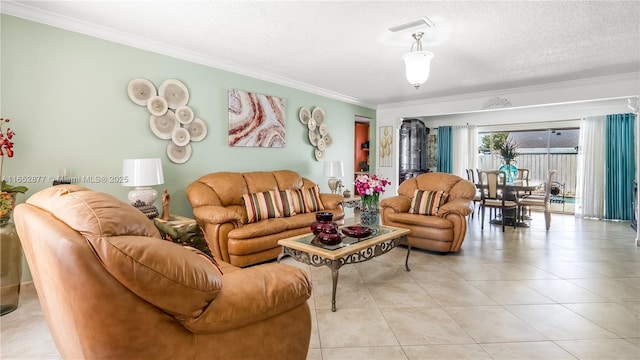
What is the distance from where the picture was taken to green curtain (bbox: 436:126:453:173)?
849cm

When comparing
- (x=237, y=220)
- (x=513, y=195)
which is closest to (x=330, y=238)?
(x=237, y=220)

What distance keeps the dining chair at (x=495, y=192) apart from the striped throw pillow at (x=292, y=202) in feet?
11.0

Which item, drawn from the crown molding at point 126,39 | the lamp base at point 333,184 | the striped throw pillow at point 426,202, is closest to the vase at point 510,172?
the striped throw pillow at point 426,202

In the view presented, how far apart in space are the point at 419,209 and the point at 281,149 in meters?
2.28

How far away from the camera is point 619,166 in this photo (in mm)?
6238

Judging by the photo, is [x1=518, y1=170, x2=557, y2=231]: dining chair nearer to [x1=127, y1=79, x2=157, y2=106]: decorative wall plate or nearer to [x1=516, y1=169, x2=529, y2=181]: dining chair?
[x1=516, y1=169, x2=529, y2=181]: dining chair

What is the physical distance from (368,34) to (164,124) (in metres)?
2.46

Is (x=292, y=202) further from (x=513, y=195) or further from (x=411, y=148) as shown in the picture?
(x=411, y=148)

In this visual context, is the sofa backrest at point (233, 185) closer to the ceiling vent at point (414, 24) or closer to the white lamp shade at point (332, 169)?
the white lamp shade at point (332, 169)

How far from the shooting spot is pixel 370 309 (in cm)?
255

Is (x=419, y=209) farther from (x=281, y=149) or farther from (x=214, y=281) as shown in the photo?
(x=214, y=281)

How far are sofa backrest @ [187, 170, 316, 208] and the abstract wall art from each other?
515 mm

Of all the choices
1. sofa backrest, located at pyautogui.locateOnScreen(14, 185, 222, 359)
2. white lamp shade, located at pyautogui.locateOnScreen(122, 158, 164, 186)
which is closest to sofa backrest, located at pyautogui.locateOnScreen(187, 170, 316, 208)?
white lamp shade, located at pyautogui.locateOnScreen(122, 158, 164, 186)

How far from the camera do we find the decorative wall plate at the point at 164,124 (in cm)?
360
